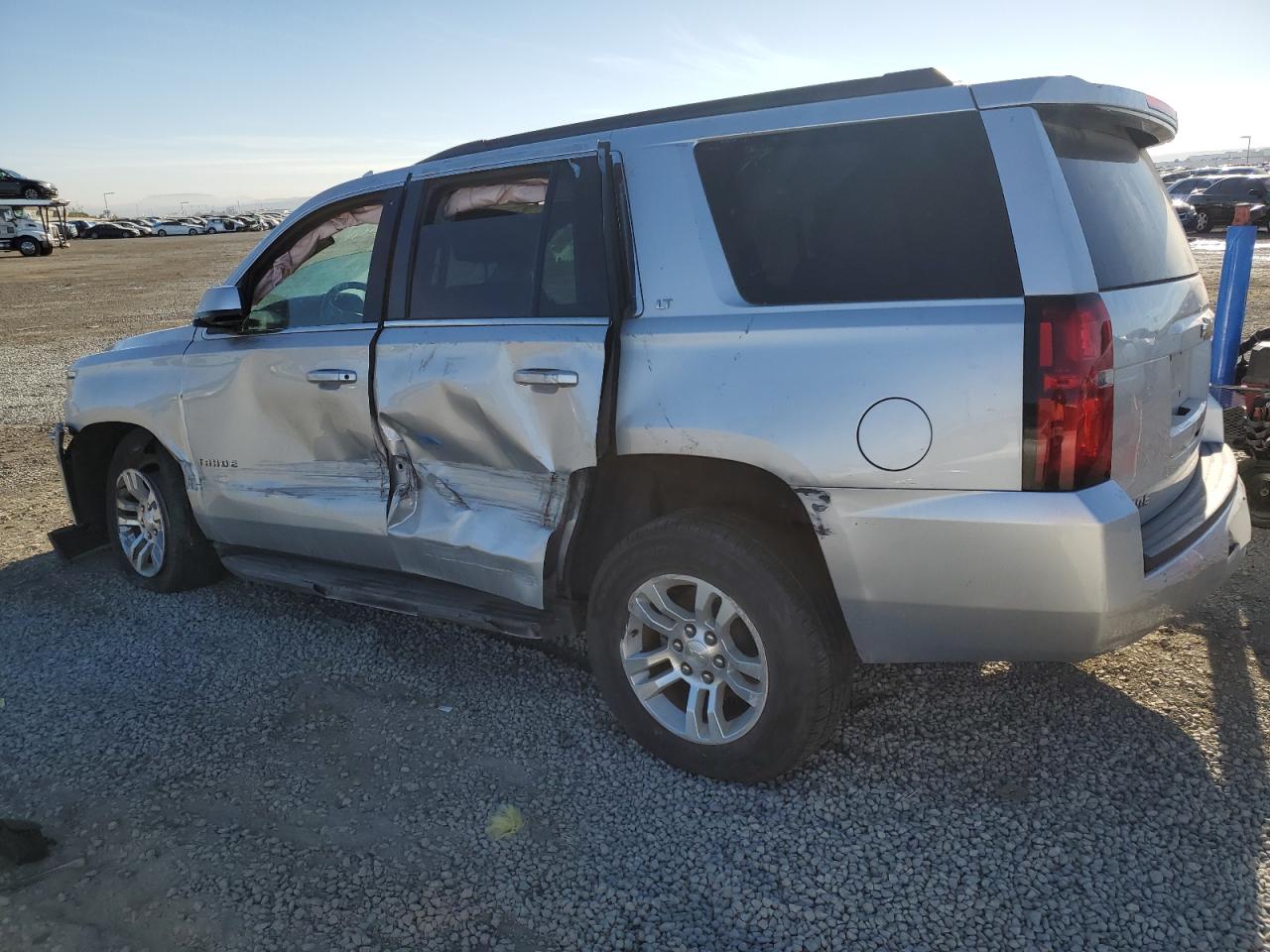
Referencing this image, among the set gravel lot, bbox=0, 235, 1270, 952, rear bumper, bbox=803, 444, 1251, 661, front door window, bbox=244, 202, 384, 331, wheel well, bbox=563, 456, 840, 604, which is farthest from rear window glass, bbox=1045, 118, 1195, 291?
front door window, bbox=244, 202, 384, 331

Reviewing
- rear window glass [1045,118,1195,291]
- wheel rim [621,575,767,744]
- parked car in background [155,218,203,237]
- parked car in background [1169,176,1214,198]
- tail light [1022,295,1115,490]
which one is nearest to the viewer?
tail light [1022,295,1115,490]

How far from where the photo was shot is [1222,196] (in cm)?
2920

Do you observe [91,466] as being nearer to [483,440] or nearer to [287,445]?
[287,445]

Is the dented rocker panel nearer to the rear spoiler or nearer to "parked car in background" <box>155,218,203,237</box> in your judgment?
the rear spoiler

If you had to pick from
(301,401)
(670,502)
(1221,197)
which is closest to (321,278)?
(301,401)

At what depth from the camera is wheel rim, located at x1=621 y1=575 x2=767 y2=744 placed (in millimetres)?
3045

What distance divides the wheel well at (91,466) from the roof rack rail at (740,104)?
2.53 m

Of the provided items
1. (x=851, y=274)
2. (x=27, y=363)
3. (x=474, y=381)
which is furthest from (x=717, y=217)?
(x=27, y=363)

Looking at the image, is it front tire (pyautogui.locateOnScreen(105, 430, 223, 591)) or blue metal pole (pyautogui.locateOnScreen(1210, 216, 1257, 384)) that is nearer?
front tire (pyautogui.locateOnScreen(105, 430, 223, 591))

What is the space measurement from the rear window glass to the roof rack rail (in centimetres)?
43

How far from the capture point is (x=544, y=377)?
3.24 meters

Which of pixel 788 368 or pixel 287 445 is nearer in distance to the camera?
pixel 788 368

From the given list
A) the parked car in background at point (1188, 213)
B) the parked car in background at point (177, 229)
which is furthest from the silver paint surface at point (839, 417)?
the parked car in background at point (177, 229)

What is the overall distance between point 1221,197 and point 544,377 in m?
32.3
